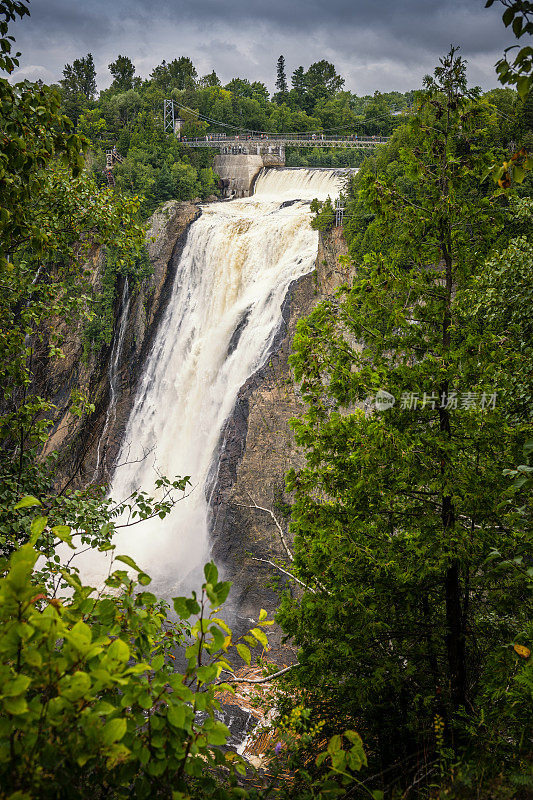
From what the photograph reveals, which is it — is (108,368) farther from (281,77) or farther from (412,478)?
(281,77)

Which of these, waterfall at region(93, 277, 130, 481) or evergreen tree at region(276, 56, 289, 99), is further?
evergreen tree at region(276, 56, 289, 99)

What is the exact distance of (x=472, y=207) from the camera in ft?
17.0

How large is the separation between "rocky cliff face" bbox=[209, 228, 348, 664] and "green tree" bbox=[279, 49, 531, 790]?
9.62 meters

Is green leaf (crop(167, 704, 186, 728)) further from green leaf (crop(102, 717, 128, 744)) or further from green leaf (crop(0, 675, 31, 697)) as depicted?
green leaf (crop(0, 675, 31, 697))

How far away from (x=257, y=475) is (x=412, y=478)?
11.6 metres

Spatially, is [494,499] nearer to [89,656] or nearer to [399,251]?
[399,251]

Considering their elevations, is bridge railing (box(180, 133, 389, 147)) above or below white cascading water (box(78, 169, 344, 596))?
above

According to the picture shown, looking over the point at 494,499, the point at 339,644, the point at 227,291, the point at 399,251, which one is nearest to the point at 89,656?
the point at 339,644

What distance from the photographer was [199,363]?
819 inches

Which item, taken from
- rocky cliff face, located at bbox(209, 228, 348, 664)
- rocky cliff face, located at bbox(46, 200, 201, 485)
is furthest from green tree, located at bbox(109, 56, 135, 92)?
rocky cliff face, located at bbox(209, 228, 348, 664)

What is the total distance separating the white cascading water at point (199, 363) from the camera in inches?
685

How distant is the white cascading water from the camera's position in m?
17.4

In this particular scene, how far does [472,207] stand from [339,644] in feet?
14.2
